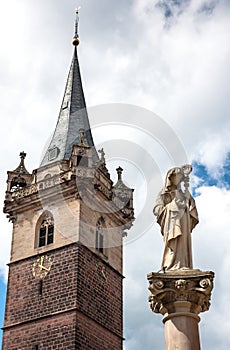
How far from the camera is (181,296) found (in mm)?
8070

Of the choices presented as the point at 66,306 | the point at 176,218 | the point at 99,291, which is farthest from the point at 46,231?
the point at 176,218

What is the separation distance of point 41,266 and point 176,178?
23.2m

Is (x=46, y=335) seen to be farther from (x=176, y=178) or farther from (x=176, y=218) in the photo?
(x=176, y=218)

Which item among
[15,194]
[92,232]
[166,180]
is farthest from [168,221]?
[15,194]

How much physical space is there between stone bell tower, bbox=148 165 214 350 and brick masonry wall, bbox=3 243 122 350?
65.8ft

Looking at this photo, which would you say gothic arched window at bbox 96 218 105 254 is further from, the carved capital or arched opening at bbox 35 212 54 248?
the carved capital

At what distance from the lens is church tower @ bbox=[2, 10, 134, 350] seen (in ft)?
95.8

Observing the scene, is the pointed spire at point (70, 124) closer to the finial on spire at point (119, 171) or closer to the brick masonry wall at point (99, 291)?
the finial on spire at point (119, 171)

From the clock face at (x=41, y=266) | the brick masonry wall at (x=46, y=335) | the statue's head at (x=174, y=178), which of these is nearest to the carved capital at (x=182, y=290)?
the statue's head at (x=174, y=178)

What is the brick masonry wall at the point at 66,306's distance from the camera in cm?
2856

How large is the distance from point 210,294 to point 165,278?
2.03 ft

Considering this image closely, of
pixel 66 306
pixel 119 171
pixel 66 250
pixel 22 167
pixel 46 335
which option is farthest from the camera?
pixel 119 171

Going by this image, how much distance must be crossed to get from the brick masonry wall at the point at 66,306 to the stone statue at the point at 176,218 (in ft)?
65.3

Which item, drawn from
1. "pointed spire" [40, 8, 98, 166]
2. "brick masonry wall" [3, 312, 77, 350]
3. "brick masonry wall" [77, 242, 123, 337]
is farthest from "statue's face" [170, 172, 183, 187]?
"pointed spire" [40, 8, 98, 166]
